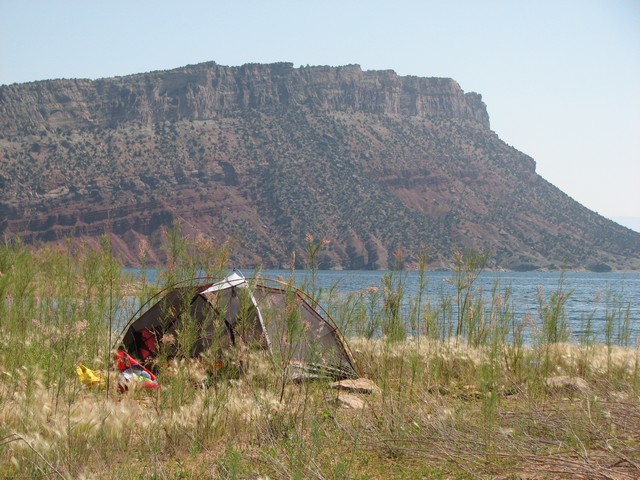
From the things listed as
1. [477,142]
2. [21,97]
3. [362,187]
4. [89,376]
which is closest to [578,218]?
[477,142]

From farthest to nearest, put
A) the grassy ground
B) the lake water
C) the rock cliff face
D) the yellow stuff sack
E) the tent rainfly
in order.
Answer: the rock cliff face < the lake water < the tent rainfly < the yellow stuff sack < the grassy ground

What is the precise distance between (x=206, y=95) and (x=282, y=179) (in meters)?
37.5

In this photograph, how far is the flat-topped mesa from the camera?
127m

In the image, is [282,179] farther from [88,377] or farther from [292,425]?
[292,425]

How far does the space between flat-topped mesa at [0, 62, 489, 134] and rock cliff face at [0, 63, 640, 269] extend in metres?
0.45

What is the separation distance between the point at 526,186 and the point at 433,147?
51.8ft

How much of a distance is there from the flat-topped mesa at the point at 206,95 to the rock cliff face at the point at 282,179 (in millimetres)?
447

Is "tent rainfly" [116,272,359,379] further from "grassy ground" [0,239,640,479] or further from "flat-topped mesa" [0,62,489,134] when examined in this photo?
"flat-topped mesa" [0,62,489,134]

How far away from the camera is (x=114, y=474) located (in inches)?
186

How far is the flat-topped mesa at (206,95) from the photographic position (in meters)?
127

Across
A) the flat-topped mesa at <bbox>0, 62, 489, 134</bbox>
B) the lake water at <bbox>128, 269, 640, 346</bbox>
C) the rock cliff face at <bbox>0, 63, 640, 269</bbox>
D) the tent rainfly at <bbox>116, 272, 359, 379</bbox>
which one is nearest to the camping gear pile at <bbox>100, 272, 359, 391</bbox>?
the tent rainfly at <bbox>116, 272, 359, 379</bbox>

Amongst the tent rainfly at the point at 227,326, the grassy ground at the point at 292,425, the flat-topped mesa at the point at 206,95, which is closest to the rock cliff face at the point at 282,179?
the flat-topped mesa at the point at 206,95

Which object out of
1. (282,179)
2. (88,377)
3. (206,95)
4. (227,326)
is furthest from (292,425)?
(206,95)

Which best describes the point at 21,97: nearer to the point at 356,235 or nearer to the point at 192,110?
the point at 192,110
